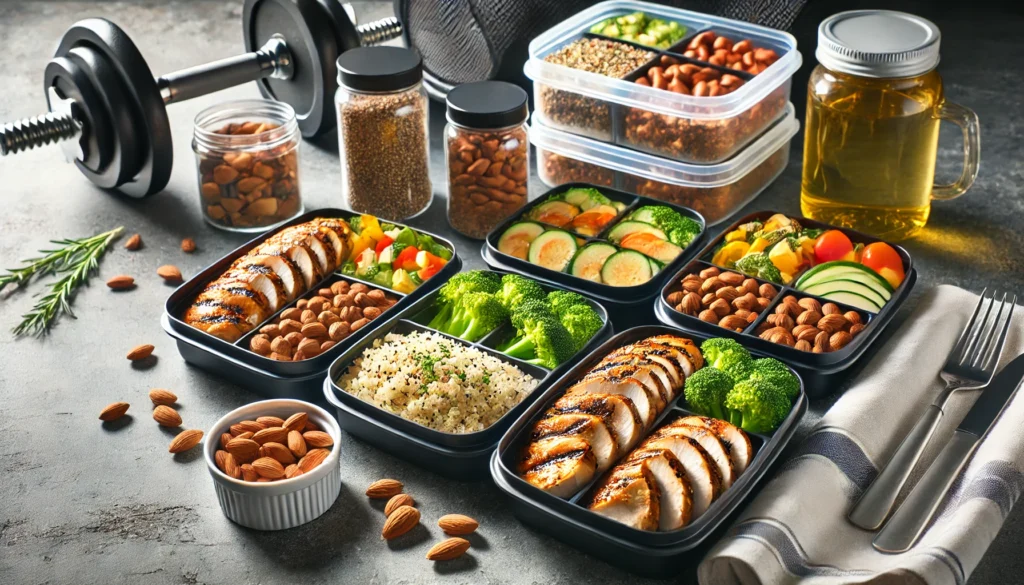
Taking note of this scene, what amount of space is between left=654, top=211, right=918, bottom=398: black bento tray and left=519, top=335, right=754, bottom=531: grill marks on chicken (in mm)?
192

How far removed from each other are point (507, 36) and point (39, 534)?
194cm

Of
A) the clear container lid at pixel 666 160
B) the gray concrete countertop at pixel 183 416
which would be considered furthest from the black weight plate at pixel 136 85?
the clear container lid at pixel 666 160

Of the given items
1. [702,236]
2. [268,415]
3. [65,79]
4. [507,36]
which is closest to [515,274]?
[702,236]

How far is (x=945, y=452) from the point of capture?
6.46 ft

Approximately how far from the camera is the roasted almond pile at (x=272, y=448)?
1939mm

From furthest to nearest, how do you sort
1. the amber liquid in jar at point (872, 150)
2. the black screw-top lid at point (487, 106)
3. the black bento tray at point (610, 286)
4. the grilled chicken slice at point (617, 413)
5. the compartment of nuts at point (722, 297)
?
the black screw-top lid at point (487, 106)
the amber liquid in jar at point (872, 150)
the black bento tray at point (610, 286)
the compartment of nuts at point (722, 297)
the grilled chicken slice at point (617, 413)

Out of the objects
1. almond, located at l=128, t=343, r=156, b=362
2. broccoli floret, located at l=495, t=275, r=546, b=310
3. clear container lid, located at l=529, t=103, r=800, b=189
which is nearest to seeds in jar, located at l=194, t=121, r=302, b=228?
almond, located at l=128, t=343, r=156, b=362

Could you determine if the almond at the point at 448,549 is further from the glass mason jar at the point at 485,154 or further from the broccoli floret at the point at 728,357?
the glass mason jar at the point at 485,154

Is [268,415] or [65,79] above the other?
[65,79]

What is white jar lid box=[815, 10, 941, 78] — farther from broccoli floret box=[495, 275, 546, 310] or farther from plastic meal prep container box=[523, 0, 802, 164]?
broccoli floret box=[495, 275, 546, 310]

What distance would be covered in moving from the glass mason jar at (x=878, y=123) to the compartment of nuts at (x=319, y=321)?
1.11m

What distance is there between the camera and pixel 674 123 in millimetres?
2752

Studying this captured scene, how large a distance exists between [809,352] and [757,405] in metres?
0.27

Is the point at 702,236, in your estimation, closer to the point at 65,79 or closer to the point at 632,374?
the point at 632,374
